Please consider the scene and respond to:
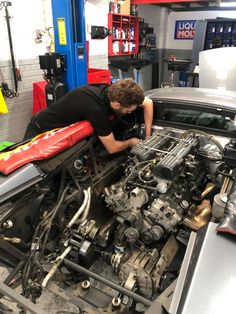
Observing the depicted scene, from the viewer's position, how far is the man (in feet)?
7.39

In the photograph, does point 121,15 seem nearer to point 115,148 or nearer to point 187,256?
point 115,148

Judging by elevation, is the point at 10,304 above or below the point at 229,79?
below

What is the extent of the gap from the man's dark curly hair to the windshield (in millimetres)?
410

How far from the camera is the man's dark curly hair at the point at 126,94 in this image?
2.22m

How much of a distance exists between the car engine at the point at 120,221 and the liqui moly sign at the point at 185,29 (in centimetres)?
819

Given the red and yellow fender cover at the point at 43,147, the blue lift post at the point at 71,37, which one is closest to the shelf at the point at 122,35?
the blue lift post at the point at 71,37

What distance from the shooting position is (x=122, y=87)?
225 cm

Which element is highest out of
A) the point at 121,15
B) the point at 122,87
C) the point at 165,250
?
the point at 121,15

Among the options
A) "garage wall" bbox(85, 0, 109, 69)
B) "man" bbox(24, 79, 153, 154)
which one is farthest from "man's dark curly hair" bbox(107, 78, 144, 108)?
"garage wall" bbox(85, 0, 109, 69)

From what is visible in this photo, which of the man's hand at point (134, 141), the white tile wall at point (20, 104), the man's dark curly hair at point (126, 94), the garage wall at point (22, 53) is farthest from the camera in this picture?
the white tile wall at point (20, 104)

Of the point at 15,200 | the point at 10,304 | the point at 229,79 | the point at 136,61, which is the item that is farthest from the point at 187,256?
the point at 136,61

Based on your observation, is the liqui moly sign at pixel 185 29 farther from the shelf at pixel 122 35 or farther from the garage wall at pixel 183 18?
the shelf at pixel 122 35

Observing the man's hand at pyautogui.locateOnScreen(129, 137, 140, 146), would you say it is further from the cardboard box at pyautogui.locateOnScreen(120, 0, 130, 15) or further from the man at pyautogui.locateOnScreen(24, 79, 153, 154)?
the cardboard box at pyautogui.locateOnScreen(120, 0, 130, 15)

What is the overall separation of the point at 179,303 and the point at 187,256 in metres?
0.23
